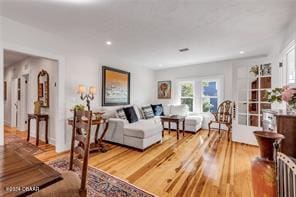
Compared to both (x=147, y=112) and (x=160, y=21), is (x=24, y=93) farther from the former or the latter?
(x=160, y=21)

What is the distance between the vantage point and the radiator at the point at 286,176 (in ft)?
3.77

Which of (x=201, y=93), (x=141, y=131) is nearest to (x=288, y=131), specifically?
(x=141, y=131)

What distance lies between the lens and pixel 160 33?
309 cm

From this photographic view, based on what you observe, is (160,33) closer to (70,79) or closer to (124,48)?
(124,48)

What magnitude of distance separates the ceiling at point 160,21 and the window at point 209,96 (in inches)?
76.4

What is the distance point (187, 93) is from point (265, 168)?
152 inches

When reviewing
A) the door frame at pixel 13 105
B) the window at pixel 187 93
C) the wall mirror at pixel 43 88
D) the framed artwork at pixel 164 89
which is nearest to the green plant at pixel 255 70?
the window at pixel 187 93

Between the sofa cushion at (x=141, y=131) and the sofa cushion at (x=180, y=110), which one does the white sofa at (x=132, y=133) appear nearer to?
the sofa cushion at (x=141, y=131)

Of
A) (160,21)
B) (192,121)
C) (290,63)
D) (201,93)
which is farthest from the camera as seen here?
(201,93)

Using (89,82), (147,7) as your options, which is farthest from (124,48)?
(147,7)

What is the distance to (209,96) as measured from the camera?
579 cm

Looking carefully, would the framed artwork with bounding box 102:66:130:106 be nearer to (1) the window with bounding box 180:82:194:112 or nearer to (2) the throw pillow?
(2) the throw pillow

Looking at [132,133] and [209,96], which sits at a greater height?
[209,96]

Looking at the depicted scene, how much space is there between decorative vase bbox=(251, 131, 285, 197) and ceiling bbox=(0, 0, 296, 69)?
1.79 metres
